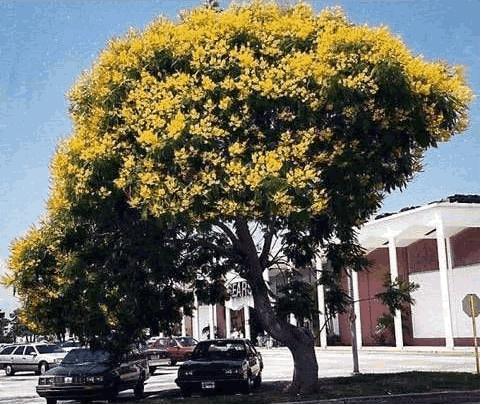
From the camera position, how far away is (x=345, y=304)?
62.4 feet

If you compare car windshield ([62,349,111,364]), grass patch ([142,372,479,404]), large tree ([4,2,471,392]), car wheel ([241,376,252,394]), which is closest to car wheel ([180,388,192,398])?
grass patch ([142,372,479,404])

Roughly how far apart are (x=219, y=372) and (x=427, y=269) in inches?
1030

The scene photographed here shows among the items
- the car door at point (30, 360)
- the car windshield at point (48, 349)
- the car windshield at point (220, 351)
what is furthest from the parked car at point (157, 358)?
the car windshield at point (220, 351)

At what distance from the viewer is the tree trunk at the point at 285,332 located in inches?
680

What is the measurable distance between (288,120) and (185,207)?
2512 mm

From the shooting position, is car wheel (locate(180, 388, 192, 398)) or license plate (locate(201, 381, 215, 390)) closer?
license plate (locate(201, 381, 215, 390))

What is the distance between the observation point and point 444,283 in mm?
37719

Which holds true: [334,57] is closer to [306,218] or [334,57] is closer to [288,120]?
Result: [288,120]

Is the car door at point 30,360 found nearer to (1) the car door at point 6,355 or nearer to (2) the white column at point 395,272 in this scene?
(1) the car door at point 6,355

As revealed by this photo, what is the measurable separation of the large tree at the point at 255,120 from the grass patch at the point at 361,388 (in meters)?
3.91

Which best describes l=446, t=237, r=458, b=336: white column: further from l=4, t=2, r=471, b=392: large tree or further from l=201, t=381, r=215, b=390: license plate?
l=4, t=2, r=471, b=392: large tree

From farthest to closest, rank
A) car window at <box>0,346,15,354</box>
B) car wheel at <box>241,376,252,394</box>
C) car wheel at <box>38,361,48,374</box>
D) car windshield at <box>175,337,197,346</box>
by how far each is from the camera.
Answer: car windshield at <box>175,337,197,346</box> → car window at <box>0,346,15,354</box> → car wheel at <box>38,361,48,374</box> → car wheel at <box>241,376,252,394</box>

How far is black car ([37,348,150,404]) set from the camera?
61.2ft

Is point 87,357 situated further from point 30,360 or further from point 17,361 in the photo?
point 17,361
